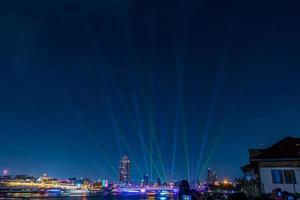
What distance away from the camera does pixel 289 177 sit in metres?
24.9

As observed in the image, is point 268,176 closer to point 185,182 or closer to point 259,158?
point 259,158

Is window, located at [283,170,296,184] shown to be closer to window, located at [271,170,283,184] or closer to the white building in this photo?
the white building

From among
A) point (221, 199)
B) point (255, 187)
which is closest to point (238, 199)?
point (221, 199)

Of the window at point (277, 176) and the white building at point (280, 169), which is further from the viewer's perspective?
the window at point (277, 176)

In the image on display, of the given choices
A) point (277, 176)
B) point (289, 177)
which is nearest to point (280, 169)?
point (277, 176)

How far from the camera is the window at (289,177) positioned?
2466 cm

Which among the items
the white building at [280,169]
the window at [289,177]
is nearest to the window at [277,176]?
the white building at [280,169]

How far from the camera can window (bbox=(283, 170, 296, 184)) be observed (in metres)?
24.7

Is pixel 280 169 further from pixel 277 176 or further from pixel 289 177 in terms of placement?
pixel 289 177

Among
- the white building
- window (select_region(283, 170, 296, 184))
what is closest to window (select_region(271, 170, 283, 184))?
the white building

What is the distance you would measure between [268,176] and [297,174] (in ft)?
8.58

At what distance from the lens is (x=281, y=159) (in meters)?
25.5

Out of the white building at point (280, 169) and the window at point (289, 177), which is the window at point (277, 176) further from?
the window at point (289, 177)

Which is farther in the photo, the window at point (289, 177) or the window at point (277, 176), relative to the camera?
the window at point (277, 176)
